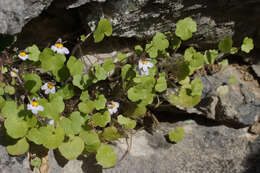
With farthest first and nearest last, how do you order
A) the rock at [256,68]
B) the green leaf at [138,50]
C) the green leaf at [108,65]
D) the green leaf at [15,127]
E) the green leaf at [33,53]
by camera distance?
the rock at [256,68] → the green leaf at [138,50] → the green leaf at [108,65] → the green leaf at [33,53] → the green leaf at [15,127]

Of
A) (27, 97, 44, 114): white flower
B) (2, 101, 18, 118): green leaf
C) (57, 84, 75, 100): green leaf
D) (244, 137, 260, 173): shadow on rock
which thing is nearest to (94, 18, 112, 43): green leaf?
(57, 84, 75, 100): green leaf

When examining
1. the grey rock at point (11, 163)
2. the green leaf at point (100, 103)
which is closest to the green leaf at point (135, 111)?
the green leaf at point (100, 103)

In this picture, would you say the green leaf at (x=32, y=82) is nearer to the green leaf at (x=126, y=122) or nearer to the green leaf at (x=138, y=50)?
the green leaf at (x=126, y=122)

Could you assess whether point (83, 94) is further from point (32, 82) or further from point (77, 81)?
point (32, 82)

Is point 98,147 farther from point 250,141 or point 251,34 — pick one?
point 251,34

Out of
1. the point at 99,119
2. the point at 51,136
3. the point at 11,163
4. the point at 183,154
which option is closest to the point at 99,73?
the point at 99,119
